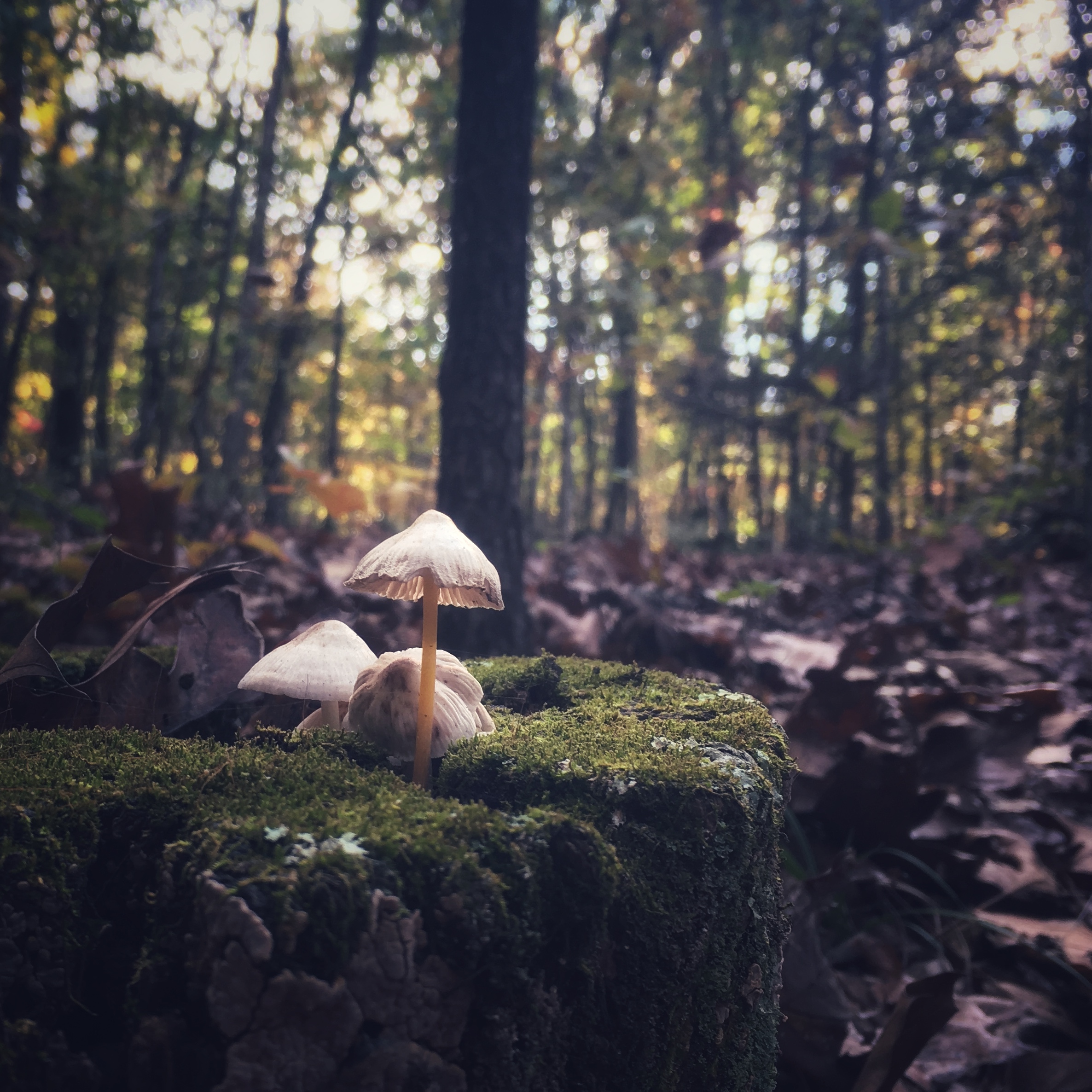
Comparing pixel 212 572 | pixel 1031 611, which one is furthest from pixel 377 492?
pixel 1031 611

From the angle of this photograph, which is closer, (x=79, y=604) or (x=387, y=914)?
(x=387, y=914)

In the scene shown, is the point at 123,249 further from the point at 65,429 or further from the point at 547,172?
the point at 547,172

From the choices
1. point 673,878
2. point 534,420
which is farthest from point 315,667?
point 534,420

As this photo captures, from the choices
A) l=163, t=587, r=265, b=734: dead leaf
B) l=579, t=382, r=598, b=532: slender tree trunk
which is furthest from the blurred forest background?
l=579, t=382, r=598, b=532: slender tree trunk

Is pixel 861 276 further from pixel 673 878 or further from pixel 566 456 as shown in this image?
pixel 673 878

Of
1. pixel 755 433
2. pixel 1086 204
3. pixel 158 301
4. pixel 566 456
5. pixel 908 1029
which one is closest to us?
pixel 908 1029

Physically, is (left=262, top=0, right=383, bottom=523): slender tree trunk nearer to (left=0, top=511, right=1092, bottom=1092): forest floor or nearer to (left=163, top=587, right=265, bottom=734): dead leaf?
(left=0, top=511, right=1092, bottom=1092): forest floor
